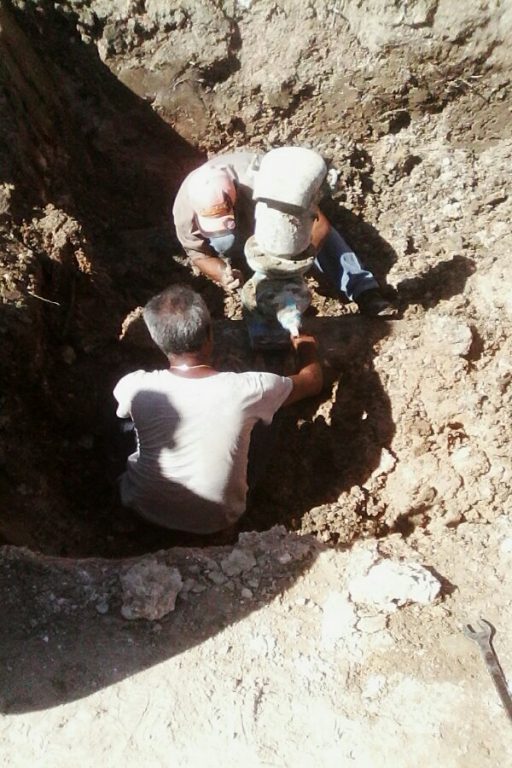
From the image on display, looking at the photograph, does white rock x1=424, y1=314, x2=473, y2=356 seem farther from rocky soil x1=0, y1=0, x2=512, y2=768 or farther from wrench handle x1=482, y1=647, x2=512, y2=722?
wrench handle x1=482, y1=647, x2=512, y2=722

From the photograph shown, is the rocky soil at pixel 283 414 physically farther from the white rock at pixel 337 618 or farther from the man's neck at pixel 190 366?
the man's neck at pixel 190 366

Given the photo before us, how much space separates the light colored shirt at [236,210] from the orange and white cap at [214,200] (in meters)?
0.11

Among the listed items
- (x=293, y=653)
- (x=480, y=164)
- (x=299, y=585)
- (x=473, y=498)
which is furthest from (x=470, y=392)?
(x=480, y=164)

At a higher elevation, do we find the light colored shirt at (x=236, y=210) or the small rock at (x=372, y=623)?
the light colored shirt at (x=236, y=210)

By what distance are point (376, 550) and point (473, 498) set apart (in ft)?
2.03

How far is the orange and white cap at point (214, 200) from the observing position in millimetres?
2793

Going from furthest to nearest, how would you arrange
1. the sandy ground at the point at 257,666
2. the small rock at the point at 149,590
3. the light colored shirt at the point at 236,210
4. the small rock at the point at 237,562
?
1. the light colored shirt at the point at 236,210
2. the small rock at the point at 237,562
3. the small rock at the point at 149,590
4. the sandy ground at the point at 257,666

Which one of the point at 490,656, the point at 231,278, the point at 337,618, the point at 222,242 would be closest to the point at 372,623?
the point at 337,618

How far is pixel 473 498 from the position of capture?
8.21 feet

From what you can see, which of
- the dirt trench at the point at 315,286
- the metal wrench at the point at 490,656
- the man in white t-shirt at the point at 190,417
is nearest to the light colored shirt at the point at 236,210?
the dirt trench at the point at 315,286

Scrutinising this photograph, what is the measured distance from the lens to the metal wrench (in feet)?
5.93

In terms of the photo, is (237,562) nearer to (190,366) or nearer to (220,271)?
(190,366)

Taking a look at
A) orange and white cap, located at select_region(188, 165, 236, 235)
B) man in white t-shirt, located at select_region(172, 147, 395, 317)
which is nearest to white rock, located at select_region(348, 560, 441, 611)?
man in white t-shirt, located at select_region(172, 147, 395, 317)

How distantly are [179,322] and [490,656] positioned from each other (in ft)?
4.98
